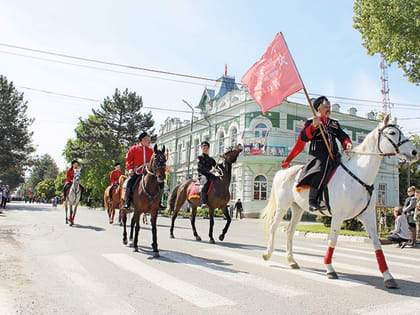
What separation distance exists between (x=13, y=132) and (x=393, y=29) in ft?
144

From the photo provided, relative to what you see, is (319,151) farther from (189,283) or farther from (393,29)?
(393,29)

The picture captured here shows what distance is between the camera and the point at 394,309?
386cm

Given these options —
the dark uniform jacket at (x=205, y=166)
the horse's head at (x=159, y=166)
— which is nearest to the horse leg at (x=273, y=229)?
the horse's head at (x=159, y=166)

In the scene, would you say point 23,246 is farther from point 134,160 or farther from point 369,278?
point 369,278

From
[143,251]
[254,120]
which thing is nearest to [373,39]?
[143,251]

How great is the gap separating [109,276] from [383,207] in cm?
1250

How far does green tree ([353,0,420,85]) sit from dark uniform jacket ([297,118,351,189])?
1239cm

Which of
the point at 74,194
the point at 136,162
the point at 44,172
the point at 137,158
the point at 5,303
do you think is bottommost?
the point at 5,303

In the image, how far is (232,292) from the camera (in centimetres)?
445

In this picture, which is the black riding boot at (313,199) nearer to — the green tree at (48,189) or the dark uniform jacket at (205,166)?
the dark uniform jacket at (205,166)

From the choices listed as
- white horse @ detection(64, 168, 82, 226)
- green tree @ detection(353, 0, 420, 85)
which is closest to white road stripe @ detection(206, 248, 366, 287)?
white horse @ detection(64, 168, 82, 226)

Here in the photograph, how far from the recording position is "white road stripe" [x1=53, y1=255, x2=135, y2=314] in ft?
12.2

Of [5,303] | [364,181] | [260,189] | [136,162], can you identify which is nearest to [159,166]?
[136,162]

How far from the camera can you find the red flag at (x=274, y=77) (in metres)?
6.50
